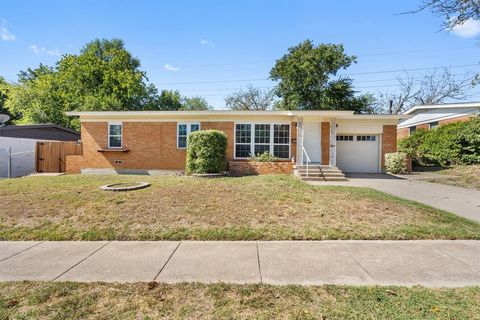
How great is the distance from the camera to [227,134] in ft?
49.5

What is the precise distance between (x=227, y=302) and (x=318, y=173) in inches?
422

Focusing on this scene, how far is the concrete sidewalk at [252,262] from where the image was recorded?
3580 mm

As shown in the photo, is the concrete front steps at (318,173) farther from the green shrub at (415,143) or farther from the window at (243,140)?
the green shrub at (415,143)

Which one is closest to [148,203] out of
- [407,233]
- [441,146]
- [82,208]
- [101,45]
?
[82,208]

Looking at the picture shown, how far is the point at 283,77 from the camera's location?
29609mm

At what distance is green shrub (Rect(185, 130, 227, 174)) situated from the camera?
12.5 meters

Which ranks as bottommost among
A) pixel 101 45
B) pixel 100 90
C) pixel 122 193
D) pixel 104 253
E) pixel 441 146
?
pixel 104 253

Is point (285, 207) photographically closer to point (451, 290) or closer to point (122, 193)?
point (451, 290)

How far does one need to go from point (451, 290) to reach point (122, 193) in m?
7.74

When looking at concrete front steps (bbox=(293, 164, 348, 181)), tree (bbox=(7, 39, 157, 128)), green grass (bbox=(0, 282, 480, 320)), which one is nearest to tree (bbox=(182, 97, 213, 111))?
tree (bbox=(7, 39, 157, 128))

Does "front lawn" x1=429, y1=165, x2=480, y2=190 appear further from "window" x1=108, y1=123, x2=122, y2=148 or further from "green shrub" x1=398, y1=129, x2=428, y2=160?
"window" x1=108, y1=123, x2=122, y2=148

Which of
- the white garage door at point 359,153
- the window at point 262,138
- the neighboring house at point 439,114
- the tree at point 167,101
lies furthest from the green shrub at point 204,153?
the tree at point 167,101

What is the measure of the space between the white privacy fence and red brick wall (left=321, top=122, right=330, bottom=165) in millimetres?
16736

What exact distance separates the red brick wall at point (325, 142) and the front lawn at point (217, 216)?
635 centimetres
